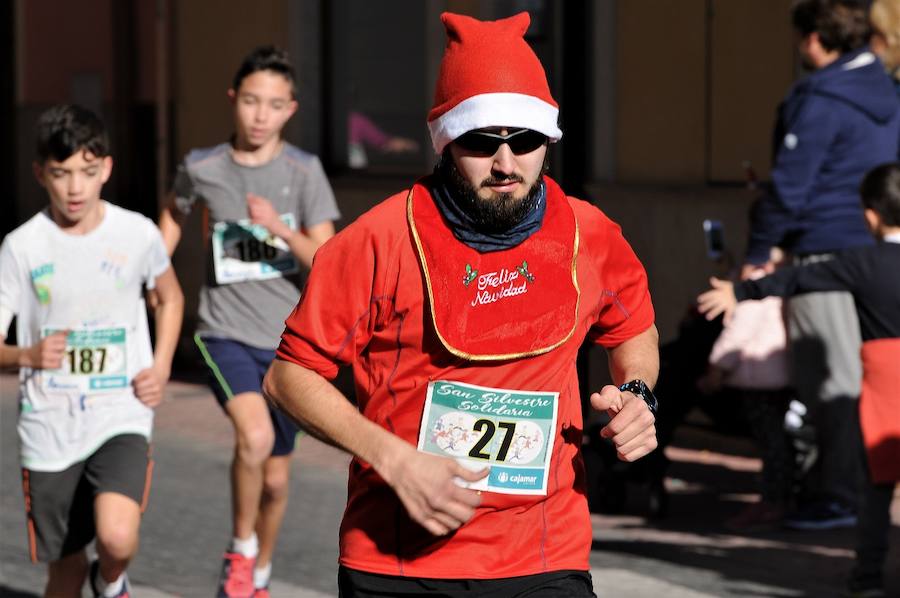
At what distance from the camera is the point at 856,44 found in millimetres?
8102

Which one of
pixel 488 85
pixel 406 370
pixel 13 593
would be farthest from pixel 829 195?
pixel 406 370

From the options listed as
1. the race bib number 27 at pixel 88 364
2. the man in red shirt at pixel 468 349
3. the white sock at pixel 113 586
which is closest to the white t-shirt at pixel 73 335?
the race bib number 27 at pixel 88 364

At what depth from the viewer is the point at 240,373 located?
23.8 feet

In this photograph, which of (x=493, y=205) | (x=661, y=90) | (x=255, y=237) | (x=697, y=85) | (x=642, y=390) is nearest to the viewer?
(x=493, y=205)

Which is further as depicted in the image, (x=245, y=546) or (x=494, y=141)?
(x=245, y=546)

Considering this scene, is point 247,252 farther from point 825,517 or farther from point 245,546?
point 825,517

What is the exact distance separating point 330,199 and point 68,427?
1665 millimetres

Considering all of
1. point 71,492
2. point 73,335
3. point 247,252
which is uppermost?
point 247,252

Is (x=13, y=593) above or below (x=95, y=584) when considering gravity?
below

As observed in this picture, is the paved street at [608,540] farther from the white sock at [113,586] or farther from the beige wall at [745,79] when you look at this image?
the beige wall at [745,79]

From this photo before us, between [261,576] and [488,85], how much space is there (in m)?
3.54

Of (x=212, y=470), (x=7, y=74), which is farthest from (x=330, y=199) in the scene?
(x=7, y=74)

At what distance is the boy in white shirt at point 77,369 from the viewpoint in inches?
244

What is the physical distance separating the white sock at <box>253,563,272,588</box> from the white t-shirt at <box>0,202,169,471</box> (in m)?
1.01
